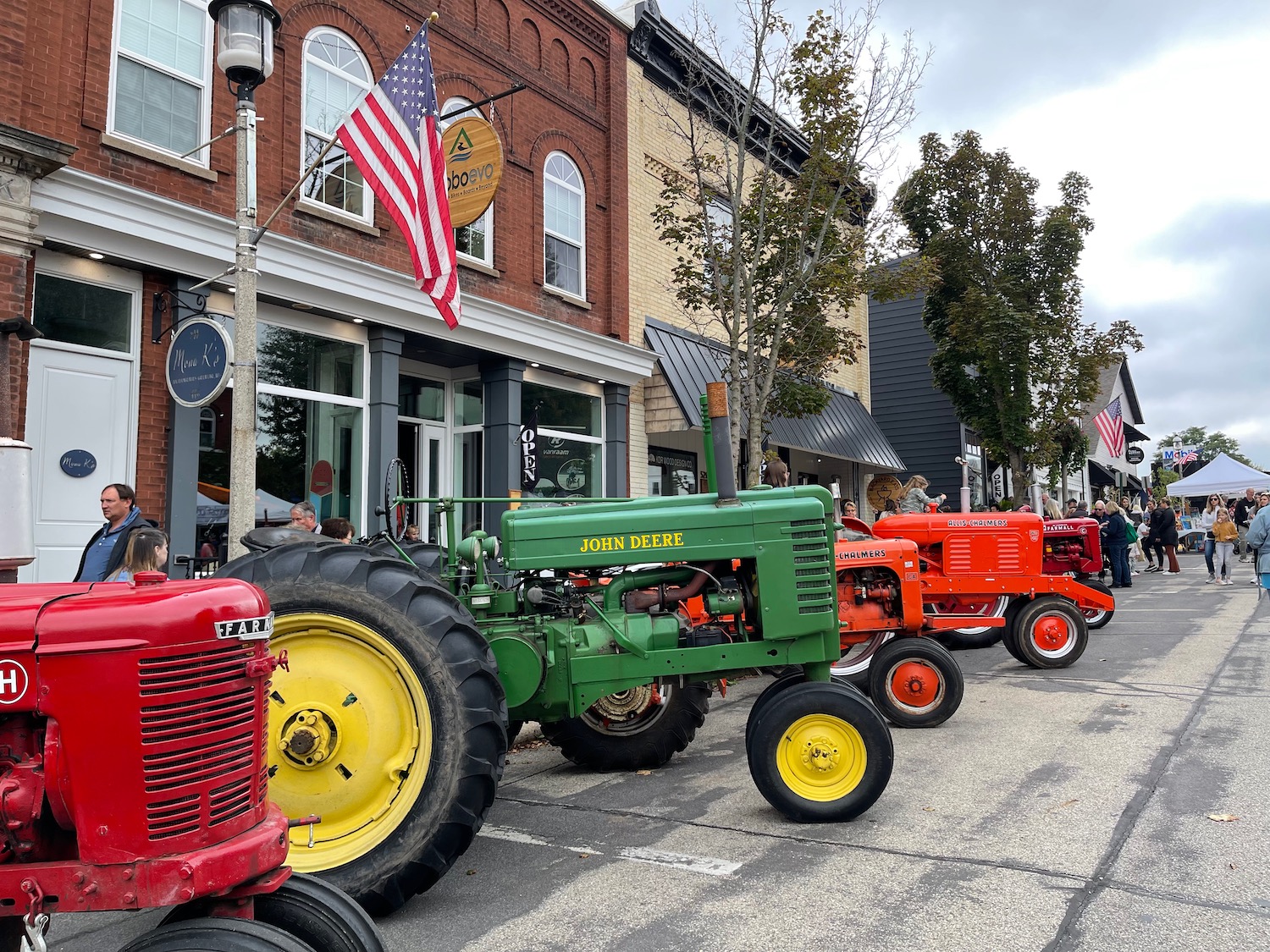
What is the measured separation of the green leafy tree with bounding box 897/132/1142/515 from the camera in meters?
19.7

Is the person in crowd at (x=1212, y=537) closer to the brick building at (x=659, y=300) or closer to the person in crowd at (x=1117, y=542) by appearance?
the person in crowd at (x=1117, y=542)

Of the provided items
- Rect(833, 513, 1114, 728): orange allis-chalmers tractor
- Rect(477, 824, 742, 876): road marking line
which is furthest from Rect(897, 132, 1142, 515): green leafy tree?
Rect(477, 824, 742, 876): road marking line

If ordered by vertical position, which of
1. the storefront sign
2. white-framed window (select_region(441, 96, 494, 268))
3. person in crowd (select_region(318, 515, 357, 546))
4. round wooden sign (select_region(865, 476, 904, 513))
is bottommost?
person in crowd (select_region(318, 515, 357, 546))

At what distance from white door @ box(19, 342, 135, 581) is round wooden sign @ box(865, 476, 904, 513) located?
1683 cm

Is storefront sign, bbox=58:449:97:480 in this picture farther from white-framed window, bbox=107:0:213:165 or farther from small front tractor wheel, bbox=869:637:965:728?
small front tractor wheel, bbox=869:637:965:728

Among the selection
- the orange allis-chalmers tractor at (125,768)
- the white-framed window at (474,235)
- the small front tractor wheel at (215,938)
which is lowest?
the small front tractor wheel at (215,938)

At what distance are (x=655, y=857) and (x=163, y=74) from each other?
872 centimetres

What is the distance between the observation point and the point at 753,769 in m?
4.43

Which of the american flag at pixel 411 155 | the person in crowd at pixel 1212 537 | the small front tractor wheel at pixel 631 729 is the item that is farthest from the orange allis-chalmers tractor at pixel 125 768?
the person in crowd at pixel 1212 537

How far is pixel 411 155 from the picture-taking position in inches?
288

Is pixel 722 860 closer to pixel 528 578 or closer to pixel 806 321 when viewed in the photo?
pixel 528 578

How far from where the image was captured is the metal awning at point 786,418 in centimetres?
1499

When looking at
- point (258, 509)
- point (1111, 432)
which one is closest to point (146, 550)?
point (258, 509)

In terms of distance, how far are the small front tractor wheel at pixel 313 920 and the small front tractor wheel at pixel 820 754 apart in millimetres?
2439
